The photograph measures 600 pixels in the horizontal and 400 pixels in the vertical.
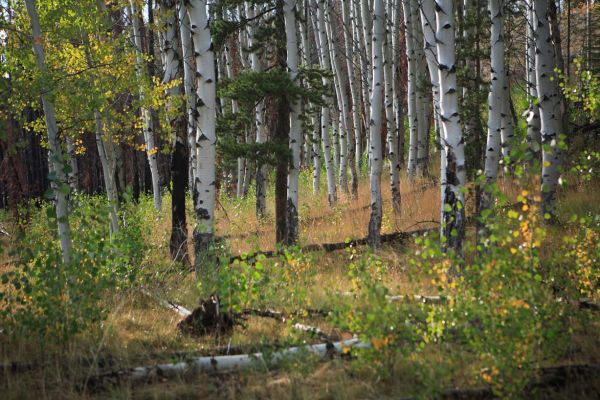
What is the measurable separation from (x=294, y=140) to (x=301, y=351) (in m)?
6.10

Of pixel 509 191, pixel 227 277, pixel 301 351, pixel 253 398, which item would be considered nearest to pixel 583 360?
pixel 301 351

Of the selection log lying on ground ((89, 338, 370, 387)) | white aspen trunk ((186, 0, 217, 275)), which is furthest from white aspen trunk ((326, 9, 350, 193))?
log lying on ground ((89, 338, 370, 387))

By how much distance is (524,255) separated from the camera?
12.1 ft

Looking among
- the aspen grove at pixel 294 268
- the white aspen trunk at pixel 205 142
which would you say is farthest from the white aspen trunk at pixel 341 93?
the white aspen trunk at pixel 205 142

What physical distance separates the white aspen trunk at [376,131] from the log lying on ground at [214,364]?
5.11m

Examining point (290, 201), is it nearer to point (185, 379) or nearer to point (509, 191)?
point (509, 191)

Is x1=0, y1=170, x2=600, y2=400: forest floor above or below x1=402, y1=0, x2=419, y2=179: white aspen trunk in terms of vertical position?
below

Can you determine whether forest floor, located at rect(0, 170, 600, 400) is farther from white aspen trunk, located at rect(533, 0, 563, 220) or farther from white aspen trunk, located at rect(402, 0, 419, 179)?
white aspen trunk, located at rect(402, 0, 419, 179)

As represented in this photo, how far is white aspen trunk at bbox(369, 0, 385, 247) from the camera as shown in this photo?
9344mm

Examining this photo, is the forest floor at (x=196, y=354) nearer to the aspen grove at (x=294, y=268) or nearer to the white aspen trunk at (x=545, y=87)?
the aspen grove at (x=294, y=268)

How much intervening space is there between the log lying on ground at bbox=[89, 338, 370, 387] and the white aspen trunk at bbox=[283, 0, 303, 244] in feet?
18.1

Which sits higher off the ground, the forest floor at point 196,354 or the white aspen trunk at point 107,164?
the white aspen trunk at point 107,164

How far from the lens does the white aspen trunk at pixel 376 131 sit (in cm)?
934

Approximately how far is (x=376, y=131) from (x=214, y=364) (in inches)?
251
